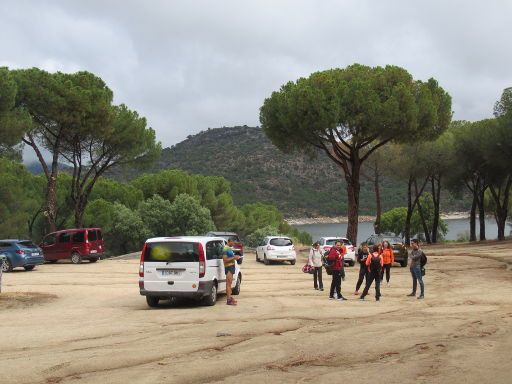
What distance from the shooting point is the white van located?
49.9 ft

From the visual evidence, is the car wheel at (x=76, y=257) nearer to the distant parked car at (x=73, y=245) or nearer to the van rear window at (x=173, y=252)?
the distant parked car at (x=73, y=245)

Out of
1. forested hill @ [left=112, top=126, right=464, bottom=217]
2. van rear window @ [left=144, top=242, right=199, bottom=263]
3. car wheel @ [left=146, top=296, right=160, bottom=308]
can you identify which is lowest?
car wheel @ [left=146, top=296, right=160, bottom=308]

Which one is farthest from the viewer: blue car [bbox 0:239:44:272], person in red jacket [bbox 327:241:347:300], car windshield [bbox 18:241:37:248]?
car windshield [bbox 18:241:37:248]

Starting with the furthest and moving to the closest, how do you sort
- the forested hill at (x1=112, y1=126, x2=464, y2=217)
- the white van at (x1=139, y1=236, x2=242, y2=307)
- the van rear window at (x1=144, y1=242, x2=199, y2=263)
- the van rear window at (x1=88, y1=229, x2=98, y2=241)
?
the forested hill at (x1=112, y1=126, x2=464, y2=217) < the van rear window at (x1=88, y1=229, x2=98, y2=241) < the van rear window at (x1=144, y1=242, x2=199, y2=263) < the white van at (x1=139, y1=236, x2=242, y2=307)

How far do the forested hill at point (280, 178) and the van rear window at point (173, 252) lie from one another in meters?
98.1

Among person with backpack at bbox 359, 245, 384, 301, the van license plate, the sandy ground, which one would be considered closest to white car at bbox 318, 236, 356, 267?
the sandy ground

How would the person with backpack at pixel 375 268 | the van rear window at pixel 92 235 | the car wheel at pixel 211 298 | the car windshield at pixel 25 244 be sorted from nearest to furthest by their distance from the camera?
1. the car wheel at pixel 211 298
2. the person with backpack at pixel 375 268
3. the car windshield at pixel 25 244
4. the van rear window at pixel 92 235

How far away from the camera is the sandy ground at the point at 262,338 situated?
8.13m

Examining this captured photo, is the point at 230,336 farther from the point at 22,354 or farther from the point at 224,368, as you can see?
the point at 22,354

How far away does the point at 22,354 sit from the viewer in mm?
9586

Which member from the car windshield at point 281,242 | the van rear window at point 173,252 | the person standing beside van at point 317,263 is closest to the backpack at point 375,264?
the person standing beside van at point 317,263

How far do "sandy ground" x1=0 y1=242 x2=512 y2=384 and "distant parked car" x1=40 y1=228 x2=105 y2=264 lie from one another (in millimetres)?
13258

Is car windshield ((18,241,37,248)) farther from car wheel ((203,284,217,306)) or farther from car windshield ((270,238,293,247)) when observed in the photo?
car wheel ((203,284,217,306))

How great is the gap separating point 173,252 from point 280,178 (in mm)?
111936
